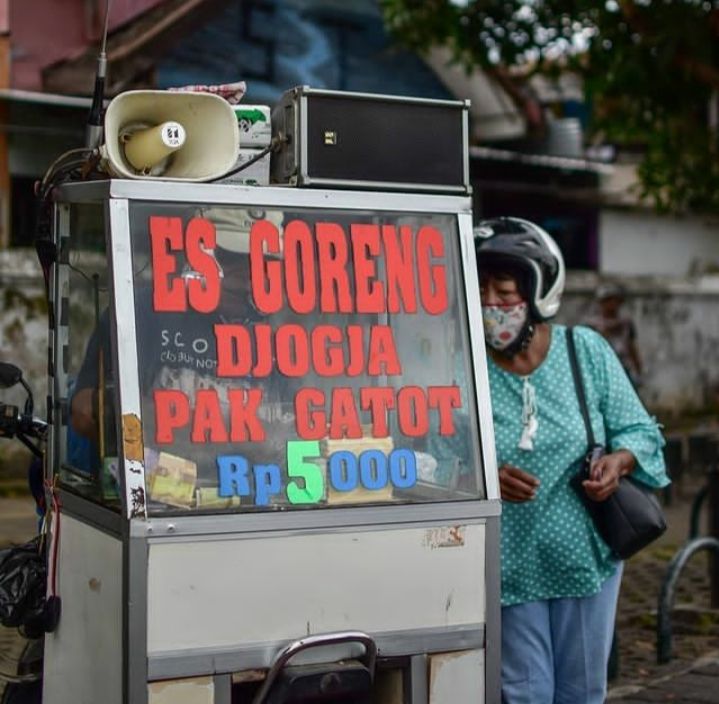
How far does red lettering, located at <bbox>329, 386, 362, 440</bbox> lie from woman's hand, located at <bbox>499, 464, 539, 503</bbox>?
674mm

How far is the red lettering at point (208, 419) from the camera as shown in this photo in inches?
138

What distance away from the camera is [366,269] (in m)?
3.74

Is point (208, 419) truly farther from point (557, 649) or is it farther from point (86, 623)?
point (557, 649)

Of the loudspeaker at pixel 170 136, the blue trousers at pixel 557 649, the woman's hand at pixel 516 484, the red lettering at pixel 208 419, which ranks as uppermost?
the loudspeaker at pixel 170 136

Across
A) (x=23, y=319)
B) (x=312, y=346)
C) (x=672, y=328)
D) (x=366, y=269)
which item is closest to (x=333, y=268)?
(x=366, y=269)

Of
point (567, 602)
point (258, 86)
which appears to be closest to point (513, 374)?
point (567, 602)

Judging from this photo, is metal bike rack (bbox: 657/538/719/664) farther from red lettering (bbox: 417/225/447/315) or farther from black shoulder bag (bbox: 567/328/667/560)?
red lettering (bbox: 417/225/447/315)

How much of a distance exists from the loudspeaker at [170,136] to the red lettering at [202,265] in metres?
0.13

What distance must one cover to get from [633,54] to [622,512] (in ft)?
20.5

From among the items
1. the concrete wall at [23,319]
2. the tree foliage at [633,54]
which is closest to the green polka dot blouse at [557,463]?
the tree foliage at [633,54]

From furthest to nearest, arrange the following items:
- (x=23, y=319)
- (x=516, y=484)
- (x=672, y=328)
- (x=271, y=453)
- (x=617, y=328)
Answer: (x=672, y=328) < (x=617, y=328) < (x=23, y=319) < (x=516, y=484) < (x=271, y=453)

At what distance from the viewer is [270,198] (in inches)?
142

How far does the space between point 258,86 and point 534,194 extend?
5634mm

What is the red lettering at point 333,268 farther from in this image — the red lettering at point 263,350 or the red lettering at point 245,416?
the red lettering at point 245,416
